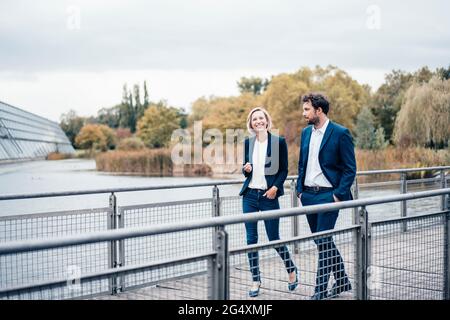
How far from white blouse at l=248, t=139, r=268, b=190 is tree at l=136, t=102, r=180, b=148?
183ft

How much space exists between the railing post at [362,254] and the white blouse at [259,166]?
160 cm

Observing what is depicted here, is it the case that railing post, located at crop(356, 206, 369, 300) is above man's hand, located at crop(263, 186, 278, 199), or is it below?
below

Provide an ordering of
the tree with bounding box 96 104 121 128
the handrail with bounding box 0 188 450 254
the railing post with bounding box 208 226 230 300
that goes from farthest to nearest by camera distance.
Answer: the tree with bounding box 96 104 121 128 < the railing post with bounding box 208 226 230 300 < the handrail with bounding box 0 188 450 254

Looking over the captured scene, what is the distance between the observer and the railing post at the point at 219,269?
3889mm

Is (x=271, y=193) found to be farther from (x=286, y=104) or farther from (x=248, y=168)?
(x=286, y=104)

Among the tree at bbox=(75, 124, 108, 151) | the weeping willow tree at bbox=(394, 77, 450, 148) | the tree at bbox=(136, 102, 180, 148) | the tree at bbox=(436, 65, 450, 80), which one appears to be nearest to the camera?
the weeping willow tree at bbox=(394, 77, 450, 148)

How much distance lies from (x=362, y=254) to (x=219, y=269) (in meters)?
1.45

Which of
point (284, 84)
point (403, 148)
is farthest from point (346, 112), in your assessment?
point (403, 148)

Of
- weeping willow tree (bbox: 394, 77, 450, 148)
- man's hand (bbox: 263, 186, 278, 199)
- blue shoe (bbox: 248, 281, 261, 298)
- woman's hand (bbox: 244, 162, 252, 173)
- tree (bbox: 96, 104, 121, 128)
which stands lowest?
blue shoe (bbox: 248, 281, 261, 298)

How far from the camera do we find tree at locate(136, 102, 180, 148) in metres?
65.8

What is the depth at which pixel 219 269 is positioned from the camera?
12.8 ft

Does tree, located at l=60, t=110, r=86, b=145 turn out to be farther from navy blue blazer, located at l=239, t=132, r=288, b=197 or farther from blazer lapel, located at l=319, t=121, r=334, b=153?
blazer lapel, located at l=319, t=121, r=334, b=153

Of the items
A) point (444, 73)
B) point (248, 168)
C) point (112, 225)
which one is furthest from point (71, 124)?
point (248, 168)

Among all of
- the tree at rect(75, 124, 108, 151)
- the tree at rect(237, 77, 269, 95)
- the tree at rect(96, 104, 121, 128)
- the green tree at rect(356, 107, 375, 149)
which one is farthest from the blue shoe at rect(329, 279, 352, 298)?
the tree at rect(237, 77, 269, 95)
